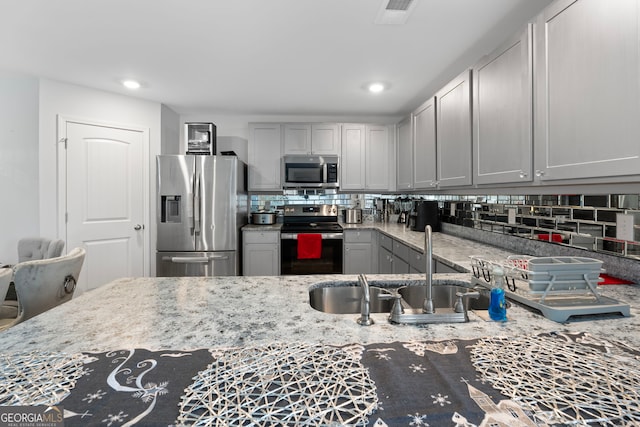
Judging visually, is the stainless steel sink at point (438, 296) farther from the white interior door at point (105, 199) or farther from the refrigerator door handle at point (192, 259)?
the white interior door at point (105, 199)

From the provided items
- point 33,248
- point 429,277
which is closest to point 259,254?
point 33,248

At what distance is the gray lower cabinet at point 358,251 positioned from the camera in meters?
3.66

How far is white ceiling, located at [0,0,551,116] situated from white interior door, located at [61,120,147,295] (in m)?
0.53

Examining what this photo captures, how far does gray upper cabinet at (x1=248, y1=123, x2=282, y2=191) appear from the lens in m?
3.93

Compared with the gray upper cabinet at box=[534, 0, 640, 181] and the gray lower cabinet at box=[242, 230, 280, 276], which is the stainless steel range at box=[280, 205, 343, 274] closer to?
the gray lower cabinet at box=[242, 230, 280, 276]

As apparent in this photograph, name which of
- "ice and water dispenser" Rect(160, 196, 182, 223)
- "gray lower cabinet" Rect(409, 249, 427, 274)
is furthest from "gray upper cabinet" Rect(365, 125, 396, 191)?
"ice and water dispenser" Rect(160, 196, 182, 223)

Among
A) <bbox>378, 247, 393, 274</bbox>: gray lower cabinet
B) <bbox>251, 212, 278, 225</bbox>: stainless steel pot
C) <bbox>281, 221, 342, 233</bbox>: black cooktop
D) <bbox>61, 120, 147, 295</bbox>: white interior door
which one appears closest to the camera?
<bbox>61, 120, 147, 295</bbox>: white interior door

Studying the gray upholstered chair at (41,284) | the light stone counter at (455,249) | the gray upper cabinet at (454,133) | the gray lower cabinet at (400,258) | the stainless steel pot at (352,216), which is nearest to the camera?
the gray upholstered chair at (41,284)

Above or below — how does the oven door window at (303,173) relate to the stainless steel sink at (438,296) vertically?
above

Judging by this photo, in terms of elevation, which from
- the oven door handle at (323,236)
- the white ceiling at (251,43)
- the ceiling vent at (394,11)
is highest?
the white ceiling at (251,43)

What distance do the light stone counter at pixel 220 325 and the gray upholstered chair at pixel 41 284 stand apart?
650 mm

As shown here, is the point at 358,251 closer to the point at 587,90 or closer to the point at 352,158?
the point at 352,158

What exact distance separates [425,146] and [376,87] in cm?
76

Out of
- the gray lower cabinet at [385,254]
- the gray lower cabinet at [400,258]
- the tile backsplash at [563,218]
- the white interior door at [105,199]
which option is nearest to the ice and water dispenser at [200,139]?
the white interior door at [105,199]
